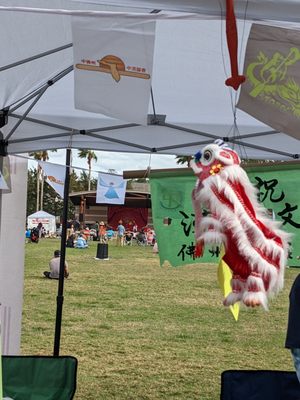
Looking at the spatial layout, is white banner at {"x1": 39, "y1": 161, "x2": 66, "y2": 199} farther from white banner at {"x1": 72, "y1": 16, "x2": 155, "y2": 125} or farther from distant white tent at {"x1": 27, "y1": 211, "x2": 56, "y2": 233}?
distant white tent at {"x1": 27, "y1": 211, "x2": 56, "y2": 233}

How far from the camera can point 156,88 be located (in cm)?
373

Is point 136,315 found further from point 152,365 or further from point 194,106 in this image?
point 194,106

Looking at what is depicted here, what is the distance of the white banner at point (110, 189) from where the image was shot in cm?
538

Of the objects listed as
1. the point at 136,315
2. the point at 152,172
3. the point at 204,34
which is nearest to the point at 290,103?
the point at 204,34

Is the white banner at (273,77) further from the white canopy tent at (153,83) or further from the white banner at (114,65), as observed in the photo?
the white banner at (114,65)

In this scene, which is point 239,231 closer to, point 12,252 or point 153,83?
point 153,83

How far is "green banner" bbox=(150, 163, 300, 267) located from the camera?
3113 millimetres

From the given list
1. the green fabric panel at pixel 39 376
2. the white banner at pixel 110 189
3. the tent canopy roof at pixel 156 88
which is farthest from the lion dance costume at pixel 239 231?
the white banner at pixel 110 189

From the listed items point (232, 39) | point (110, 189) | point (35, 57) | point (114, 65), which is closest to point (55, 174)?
point (110, 189)

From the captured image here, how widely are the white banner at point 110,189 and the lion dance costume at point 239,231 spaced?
3.45 meters

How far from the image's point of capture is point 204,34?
3070mm

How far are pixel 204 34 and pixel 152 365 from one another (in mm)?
3650

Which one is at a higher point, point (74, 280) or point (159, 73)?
point (159, 73)

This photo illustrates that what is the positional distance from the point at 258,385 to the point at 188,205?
5.11ft
